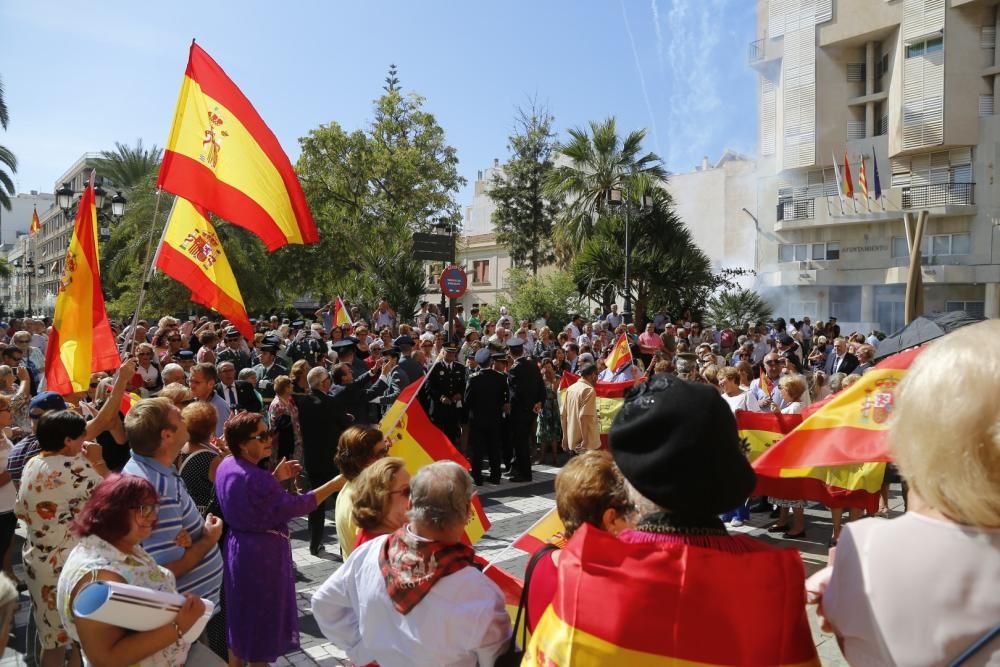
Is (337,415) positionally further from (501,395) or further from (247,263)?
(247,263)

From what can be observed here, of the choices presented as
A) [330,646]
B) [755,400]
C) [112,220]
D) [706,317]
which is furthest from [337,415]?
[112,220]

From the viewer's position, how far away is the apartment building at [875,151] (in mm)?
30766

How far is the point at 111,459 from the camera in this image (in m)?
6.58

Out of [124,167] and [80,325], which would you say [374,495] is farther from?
[124,167]

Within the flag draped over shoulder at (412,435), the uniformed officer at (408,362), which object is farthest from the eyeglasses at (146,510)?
the uniformed officer at (408,362)

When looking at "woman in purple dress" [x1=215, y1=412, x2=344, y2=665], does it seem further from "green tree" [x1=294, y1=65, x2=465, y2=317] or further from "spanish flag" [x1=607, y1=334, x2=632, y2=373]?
"green tree" [x1=294, y1=65, x2=465, y2=317]

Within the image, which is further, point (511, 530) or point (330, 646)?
point (511, 530)

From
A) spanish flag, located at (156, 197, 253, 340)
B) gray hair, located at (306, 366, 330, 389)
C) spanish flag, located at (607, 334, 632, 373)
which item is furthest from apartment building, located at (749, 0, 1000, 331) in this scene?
spanish flag, located at (156, 197, 253, 340)

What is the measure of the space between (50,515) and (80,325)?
86.7 inches

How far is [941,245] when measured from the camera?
3191cm

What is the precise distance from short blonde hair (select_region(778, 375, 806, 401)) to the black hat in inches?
245

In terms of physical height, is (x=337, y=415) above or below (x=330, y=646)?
above

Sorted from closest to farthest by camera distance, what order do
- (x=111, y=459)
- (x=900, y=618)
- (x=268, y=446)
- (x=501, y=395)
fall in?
1. (x=900, y=618)
2. (x=268, y=446)
3. (x=111, y=459)
4. (x=501, y=395)

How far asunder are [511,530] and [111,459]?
3959 mm
